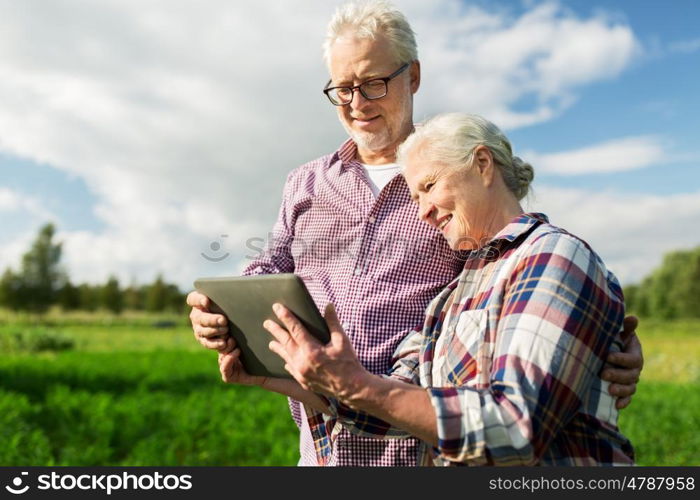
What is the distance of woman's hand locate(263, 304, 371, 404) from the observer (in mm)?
1541

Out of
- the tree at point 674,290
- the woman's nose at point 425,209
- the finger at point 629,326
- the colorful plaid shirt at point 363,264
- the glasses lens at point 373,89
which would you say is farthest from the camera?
the tree at point 674,290

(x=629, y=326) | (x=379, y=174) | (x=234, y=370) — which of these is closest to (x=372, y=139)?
(x=379, y=174)

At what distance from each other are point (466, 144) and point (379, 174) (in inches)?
27.5

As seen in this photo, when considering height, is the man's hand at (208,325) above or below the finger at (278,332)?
above

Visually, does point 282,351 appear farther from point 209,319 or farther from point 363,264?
point 363,264

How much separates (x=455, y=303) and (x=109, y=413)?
6.37 m

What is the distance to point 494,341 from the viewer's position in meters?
1.62

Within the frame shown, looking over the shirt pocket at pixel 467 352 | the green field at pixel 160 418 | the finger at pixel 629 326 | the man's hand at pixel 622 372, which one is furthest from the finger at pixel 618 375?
the green field at pixel 160 418

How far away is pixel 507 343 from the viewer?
1533 mm

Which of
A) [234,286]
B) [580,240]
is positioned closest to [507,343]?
[580,240]

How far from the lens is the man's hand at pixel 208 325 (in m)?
2.00

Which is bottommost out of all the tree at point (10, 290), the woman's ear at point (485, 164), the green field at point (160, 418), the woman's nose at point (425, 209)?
the green field at point (160, 418)

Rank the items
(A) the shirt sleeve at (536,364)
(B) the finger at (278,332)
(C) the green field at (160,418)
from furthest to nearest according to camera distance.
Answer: (C) the green field at (160,418) < (B) the finger at (278,332) < (A) the shirt sleeve at (536,364)

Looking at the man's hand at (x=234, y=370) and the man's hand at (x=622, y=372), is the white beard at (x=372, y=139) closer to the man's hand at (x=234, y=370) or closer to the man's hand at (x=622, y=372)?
the man's hand at (x=234, y=370)
